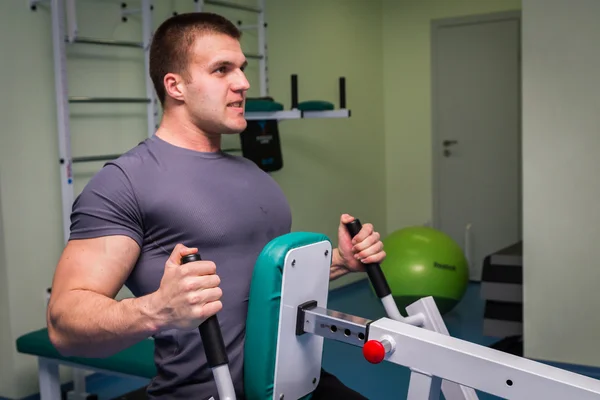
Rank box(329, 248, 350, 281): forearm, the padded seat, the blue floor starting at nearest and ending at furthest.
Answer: box(329, 248, 350, 281): forearm
the padded seat
the blue floor

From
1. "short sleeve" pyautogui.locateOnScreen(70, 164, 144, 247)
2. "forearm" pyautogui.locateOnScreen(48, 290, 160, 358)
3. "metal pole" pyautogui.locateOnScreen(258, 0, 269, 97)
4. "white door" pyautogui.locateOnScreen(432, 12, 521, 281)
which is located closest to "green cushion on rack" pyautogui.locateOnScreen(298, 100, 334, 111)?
"metal pole" pyautogui.locateOnScreen(258, 0, 269, 97)

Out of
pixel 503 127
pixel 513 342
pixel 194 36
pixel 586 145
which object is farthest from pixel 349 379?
pixel 503 127

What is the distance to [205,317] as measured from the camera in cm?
113

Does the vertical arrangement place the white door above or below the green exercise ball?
above

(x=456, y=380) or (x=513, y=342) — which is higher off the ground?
(x=456, y=380)

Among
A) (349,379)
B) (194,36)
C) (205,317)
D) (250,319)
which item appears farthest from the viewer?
(349,379)

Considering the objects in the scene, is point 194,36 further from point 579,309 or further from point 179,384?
point 579,309

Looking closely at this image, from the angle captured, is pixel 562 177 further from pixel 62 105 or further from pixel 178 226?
pixel 178 226

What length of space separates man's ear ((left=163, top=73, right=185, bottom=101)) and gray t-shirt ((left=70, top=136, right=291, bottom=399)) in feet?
0.36

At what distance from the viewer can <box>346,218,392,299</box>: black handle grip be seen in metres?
1.52

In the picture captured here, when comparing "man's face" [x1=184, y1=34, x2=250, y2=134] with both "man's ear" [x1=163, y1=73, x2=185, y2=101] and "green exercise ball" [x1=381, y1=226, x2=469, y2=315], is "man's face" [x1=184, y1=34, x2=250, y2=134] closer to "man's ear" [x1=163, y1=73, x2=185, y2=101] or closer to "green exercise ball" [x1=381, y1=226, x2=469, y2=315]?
"man's ear" [x1=163, y1=73, x2=185, y2=101]

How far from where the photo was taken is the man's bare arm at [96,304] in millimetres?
1188

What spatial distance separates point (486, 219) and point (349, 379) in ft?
8.22

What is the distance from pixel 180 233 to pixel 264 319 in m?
0.25
